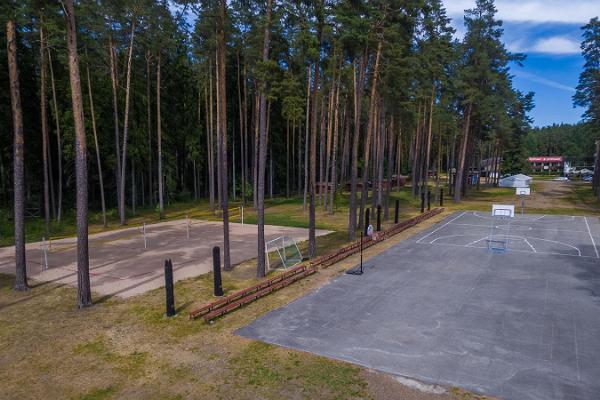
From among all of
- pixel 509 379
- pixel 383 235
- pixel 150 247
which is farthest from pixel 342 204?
pixel 509 379

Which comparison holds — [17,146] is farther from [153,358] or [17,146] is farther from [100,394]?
[100,394]

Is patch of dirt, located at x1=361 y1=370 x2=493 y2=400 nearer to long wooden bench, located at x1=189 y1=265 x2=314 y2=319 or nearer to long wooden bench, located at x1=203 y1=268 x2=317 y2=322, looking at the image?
long wooden bench, located at x1=203 y1=268 x2=317 y2=322

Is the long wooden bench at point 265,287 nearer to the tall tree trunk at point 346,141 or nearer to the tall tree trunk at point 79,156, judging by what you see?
the tall tree trunk at point 79,156

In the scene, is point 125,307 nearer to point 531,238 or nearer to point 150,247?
point 150,247

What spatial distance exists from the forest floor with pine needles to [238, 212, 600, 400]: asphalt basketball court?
633mm

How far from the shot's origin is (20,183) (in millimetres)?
12320

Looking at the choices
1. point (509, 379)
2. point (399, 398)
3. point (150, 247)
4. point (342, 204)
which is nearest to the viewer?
point (399, 398)

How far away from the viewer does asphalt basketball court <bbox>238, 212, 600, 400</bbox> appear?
7.72m

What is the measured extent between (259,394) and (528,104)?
55355 millimetres

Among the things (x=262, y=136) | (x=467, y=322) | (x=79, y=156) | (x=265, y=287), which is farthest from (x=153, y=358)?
(x=262, y=136)

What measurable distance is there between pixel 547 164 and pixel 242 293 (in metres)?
145

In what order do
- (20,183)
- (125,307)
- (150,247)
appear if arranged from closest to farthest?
(125,307) < (20,183) < (150,247)

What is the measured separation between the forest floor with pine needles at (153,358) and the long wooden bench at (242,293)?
423 millimetres

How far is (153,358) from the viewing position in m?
8.41
